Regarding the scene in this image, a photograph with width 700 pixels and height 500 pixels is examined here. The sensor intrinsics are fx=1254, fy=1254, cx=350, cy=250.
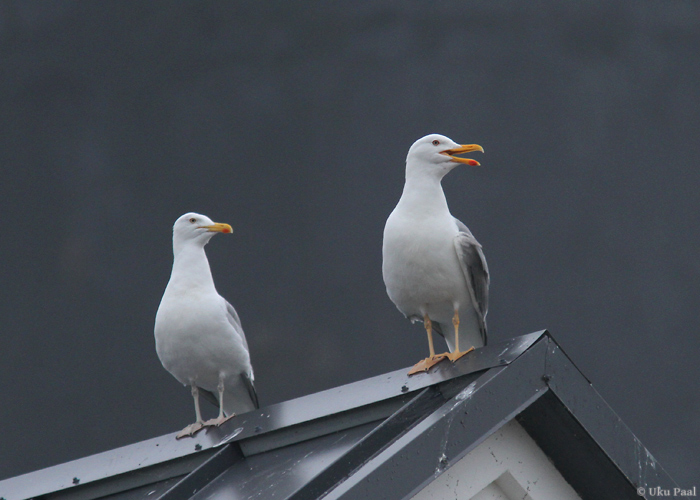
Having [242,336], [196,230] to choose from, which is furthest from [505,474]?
[196,230]

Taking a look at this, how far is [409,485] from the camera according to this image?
3393 mm

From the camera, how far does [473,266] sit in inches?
223

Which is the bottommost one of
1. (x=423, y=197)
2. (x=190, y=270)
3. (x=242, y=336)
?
(x=423, y=197)

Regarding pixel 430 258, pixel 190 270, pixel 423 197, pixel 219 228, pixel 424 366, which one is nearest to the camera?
pixel 424 366

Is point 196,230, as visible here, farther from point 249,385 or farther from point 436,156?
point 436,156

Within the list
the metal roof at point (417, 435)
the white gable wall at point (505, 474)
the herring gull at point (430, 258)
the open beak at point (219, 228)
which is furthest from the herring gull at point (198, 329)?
the white gable wall at point (505, 474)

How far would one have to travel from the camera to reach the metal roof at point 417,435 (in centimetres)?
348

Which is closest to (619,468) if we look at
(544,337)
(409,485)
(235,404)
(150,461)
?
(544,337)

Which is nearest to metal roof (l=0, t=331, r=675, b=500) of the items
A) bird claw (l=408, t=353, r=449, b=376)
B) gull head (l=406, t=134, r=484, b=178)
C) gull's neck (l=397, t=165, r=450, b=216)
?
bird claw (l=408, t=353, r=449, b=376)

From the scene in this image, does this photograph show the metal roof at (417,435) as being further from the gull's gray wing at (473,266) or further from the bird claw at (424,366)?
the gull's gray wing at (473,266)

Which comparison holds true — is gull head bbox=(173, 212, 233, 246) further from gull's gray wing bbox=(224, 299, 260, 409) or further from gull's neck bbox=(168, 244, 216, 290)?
gull's gray wing bbox=(224, 299, 260, 409)

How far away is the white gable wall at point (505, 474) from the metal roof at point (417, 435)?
0.13 feet

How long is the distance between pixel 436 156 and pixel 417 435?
2.73 metres

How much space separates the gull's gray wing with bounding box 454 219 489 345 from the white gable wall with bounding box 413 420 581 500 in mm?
1837
